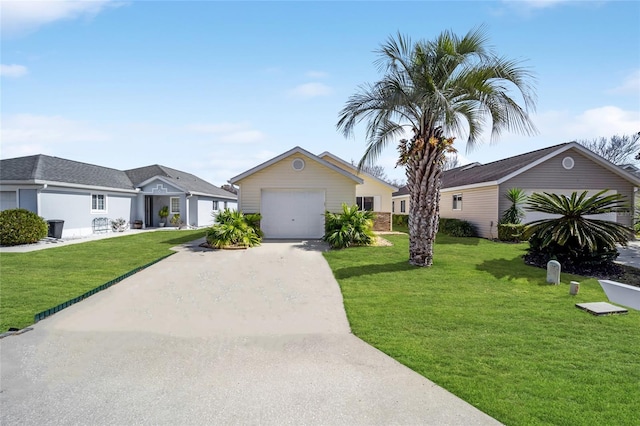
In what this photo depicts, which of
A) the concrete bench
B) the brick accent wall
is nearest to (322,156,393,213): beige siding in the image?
the brick accent wall

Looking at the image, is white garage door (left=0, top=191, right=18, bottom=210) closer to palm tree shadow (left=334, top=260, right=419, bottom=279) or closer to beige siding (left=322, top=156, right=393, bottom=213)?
beige siding (left=322, top=156, right=393, bottom=213)

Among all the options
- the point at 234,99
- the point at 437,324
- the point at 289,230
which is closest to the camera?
the point at 437,324

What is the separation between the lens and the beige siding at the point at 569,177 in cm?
1644

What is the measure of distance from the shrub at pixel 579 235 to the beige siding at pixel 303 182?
7702mm

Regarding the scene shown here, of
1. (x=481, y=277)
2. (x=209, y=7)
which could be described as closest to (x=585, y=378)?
(x=481, y=277)

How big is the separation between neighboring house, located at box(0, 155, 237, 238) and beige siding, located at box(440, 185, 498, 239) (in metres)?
18.6

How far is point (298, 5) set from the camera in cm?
934

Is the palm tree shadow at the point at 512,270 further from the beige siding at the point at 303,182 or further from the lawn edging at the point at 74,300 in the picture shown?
the lawn edging at the point at 74,300

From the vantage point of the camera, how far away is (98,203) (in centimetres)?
2002

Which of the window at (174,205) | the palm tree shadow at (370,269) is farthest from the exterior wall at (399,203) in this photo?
the palm tree shadow at (370,269)

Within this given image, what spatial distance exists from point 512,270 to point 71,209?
21291 millimetres

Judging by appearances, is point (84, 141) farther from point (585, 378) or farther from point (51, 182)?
point (585, 378)

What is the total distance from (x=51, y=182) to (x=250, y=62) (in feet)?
42.2

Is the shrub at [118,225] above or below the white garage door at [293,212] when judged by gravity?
below
